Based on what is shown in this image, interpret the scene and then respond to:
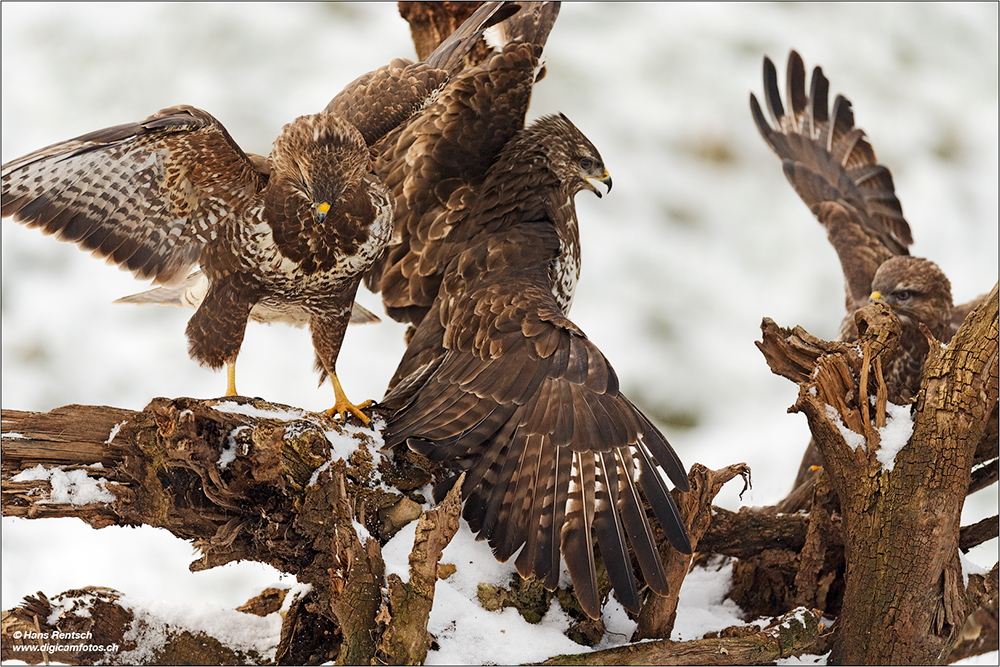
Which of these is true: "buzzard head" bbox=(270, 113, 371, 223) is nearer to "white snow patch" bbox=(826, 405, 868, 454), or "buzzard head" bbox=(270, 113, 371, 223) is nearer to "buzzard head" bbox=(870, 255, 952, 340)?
"white snow patch" bbox=(826, 405, 868, 454)

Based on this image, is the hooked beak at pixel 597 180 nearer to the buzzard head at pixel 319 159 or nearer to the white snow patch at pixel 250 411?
the buzzard head at pixel 319 159

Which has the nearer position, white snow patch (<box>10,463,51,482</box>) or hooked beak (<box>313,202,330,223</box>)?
white snow patch (<box>10,463,51,482</box>)

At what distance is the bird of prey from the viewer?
16.7ft

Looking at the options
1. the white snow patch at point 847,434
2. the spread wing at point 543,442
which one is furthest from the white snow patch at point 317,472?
the white snow patch at point 847,434

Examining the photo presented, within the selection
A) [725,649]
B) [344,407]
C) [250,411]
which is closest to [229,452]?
[250,411]

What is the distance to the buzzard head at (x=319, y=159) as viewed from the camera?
3734mm

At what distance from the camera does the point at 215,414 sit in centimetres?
326

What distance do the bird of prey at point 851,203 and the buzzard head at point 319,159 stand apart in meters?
3.03

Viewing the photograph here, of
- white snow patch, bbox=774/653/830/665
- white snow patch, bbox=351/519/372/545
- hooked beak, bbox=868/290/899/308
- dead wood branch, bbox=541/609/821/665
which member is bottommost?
white snow patch, bbox=774/653/830/665

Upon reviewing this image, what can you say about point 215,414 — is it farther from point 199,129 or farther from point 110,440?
point 199,129

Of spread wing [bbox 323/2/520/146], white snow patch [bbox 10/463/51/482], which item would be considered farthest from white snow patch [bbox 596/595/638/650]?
spread wing [bbox 323/2/520/146]

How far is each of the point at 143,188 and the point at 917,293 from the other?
4.24 metres

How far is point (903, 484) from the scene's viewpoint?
3.62 metres

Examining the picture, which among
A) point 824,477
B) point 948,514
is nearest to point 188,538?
point 824,477
